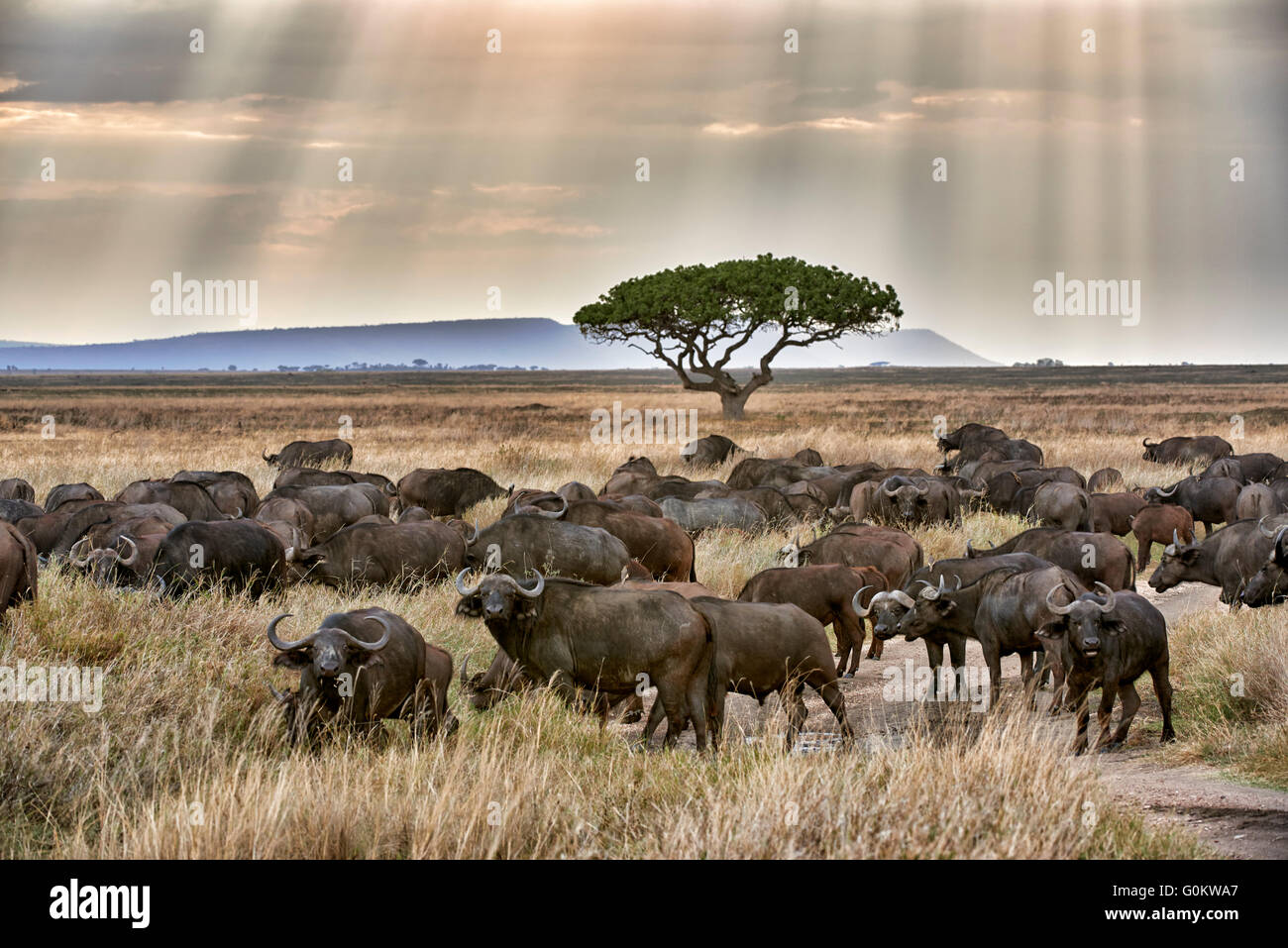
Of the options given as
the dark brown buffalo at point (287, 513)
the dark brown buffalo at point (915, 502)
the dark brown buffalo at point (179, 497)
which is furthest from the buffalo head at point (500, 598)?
the dark brown buffalo at point (915, 502)

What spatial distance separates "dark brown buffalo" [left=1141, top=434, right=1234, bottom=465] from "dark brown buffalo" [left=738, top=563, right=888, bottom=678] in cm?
1912

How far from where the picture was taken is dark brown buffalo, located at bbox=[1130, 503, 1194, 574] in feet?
61.3

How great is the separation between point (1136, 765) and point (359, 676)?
549 centimetres

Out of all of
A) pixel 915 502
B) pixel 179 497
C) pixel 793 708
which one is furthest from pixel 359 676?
pixel 915 502

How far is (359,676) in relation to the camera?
8492mm

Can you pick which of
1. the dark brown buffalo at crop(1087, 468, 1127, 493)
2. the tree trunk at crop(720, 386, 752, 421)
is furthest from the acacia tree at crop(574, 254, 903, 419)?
the dark brown buffalo at crop(1087, 468, 1127, 493)

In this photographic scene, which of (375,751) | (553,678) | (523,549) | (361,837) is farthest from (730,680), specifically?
(523,549)

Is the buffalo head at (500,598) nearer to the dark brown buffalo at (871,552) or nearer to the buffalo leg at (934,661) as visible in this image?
the buffalo leg at (934,661)

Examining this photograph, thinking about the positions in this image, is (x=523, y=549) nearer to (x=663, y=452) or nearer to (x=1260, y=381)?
(x=663, y=452)

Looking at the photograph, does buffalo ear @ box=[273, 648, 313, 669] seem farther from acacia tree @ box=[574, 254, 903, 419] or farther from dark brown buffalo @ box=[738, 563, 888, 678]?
acacia tree @ box=[574, 254, 903, 419]

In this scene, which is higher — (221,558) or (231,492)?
(231,492)

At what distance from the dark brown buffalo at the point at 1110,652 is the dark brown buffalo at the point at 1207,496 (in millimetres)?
11785

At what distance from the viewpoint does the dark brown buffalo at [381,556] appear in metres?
14.3

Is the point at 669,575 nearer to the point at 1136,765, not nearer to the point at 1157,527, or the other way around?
the point at 1136,765
